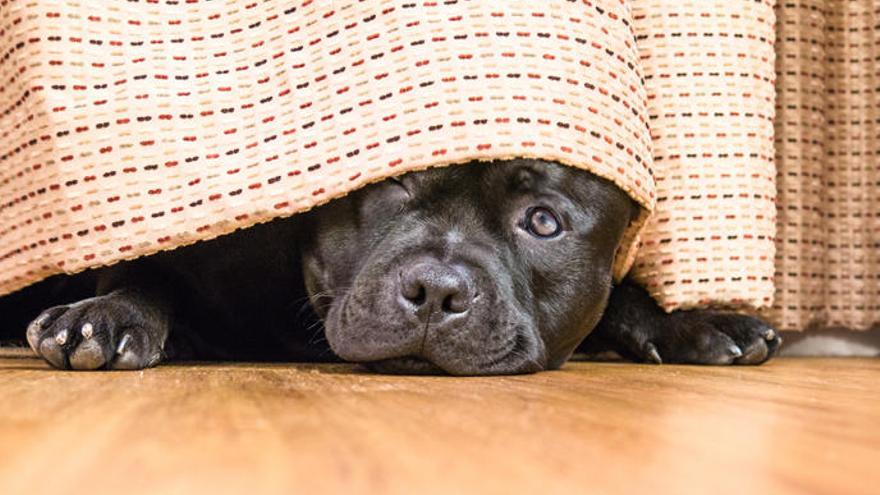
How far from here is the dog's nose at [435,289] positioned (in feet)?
6.03

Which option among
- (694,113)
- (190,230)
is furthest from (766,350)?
(190,230)

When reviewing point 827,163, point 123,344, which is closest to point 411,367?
point 123,344

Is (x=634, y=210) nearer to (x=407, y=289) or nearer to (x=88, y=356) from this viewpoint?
(x=407, y=289)

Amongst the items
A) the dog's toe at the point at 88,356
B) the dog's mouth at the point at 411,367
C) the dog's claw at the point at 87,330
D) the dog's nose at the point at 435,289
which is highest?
the dog's nose at the point at 435,289

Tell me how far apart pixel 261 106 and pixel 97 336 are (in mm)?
485

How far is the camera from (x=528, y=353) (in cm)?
196

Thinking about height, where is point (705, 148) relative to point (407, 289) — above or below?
above

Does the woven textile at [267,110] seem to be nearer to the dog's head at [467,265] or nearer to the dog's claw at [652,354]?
the dog's head at [467,265]

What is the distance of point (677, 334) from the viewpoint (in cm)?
255

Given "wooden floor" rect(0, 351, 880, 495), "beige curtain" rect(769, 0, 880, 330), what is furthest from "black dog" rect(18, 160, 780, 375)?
"beige curtain" rect(769, 0, 880, 330)

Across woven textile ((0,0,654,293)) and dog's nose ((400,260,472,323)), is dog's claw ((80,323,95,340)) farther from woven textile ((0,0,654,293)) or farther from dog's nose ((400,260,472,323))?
dog's nose ((400,260,472,323))

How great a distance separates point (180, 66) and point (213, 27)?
11cm

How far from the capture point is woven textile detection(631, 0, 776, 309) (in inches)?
93.4

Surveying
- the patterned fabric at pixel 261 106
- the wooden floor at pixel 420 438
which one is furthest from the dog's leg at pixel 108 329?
the wooden floor at pixel 420 438
